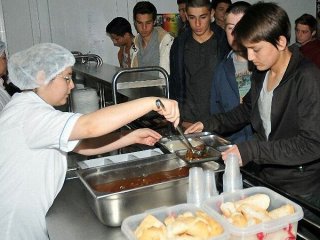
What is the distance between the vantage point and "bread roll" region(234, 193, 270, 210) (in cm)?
100

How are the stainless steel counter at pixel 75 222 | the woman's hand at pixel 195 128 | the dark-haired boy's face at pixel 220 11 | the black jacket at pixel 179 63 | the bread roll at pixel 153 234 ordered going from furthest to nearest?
the dark-haired boy's face at pixel 220 11, the black jacket at pixel 179 63, the woman's hand at pixel 195 128, the stainless steel counter at pixel 75 222, the bread roll at pixel 153 234

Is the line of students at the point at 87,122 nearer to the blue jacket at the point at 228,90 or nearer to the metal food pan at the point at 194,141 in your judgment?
the metal food pan at the point at 194,141

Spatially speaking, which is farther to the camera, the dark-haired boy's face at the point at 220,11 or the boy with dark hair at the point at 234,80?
the dark-haired boy's face at the point at 220,11

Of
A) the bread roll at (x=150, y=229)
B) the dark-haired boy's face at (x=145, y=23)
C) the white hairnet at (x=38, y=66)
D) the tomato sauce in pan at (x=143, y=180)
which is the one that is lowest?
the tomato sauce in pan at (x=143, y=180)

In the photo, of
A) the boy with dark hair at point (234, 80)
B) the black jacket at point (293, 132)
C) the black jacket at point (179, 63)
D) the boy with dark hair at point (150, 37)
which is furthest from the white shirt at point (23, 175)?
the boy with dark hair at point (150, 37)

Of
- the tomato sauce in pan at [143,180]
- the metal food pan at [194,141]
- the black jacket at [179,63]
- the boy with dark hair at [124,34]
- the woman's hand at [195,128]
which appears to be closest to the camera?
the tomato sauce in pan at [143,180]

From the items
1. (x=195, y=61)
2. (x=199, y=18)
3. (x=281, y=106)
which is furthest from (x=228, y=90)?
(x=281, y=106)

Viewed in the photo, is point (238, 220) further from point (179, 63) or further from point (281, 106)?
point (179, 63)

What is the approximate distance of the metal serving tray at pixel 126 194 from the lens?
1.09 metres

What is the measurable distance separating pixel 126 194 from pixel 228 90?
1289mm

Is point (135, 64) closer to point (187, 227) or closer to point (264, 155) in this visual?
point (264, 155)

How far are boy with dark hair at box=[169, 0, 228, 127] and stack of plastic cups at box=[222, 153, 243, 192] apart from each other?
1255 millimetres

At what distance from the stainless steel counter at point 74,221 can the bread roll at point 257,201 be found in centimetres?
39

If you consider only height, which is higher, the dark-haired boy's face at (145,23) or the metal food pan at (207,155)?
the dark-haired boy's face at (145,23)
